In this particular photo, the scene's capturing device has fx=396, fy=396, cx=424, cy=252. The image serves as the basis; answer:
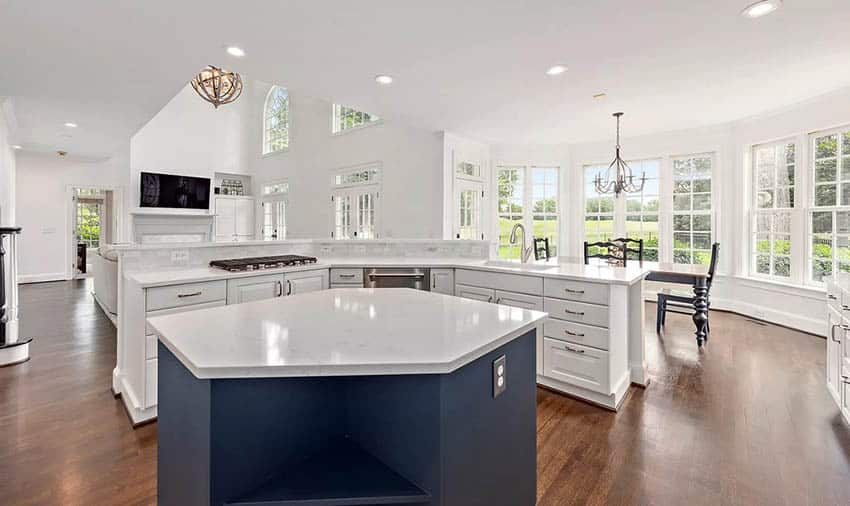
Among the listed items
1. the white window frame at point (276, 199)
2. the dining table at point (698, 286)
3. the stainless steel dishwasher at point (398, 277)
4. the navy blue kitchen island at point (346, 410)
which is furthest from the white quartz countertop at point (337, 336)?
the white window frame at point (276, 199)

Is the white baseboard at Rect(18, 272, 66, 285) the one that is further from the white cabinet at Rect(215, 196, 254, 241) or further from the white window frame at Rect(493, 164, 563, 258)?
the white window frame at Rect(493, 164, 563, 258)

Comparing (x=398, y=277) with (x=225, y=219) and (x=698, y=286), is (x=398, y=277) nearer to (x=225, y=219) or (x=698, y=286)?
(x=698, y=286)

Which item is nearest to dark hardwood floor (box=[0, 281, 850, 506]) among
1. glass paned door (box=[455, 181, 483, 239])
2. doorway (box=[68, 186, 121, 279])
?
glass paned door (box=[455, 181, 483, 239])

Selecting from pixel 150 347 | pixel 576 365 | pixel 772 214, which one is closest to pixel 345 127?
pixel 150 347

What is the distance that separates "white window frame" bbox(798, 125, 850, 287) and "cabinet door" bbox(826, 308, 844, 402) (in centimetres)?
243

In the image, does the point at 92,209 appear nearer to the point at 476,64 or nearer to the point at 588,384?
the point at 476,64

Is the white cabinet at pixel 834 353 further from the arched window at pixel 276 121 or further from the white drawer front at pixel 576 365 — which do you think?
the arched window at pixel 276 121

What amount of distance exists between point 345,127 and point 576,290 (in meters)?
5.74

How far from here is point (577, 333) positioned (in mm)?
2740

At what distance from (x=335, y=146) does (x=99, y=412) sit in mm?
5627

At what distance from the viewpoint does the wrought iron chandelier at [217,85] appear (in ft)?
15.3

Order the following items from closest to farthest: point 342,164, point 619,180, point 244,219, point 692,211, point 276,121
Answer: point 619,180
point 692,211
point 342,164
point 276,121
point 244,219

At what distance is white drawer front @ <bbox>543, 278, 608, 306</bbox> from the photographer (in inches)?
103

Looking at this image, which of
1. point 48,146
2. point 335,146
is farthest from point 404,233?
point 48,146
